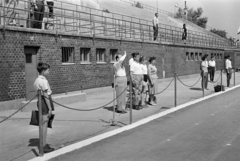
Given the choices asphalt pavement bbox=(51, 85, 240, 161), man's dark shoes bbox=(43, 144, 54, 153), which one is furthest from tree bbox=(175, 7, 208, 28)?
man's dark shoes bbox=(43, 144, 54, 153)

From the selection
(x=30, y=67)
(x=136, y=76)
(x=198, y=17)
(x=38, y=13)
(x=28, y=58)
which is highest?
(x=198, y=17)

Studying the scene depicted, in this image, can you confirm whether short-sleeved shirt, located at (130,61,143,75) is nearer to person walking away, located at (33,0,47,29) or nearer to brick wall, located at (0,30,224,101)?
brick wall, located at (0,30,224,101)

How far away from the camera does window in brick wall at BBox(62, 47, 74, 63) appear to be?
653 inches

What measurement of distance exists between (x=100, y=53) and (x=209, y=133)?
12555mm

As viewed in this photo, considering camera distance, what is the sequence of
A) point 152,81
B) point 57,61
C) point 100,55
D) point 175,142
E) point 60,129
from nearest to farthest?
point 175,142 → point 60,129 → point 152,81 → point 57,61 → point 100,55

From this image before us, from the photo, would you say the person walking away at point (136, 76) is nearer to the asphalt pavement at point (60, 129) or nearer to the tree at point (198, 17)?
the asphalt pavement at point (60, 129)

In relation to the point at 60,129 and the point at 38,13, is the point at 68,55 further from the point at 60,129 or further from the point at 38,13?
the point at 60,129

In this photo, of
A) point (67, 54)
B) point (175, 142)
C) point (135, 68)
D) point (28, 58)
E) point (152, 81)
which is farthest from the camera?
point (67, 54)

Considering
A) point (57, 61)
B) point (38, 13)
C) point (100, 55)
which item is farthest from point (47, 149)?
point (100, 55)

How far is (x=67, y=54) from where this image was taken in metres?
16.9

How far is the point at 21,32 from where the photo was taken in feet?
44.1

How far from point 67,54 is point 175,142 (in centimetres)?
1083

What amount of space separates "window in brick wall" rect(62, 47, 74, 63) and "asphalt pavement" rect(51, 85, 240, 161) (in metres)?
7.98

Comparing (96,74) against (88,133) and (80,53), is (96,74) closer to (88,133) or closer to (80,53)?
(80,53)
